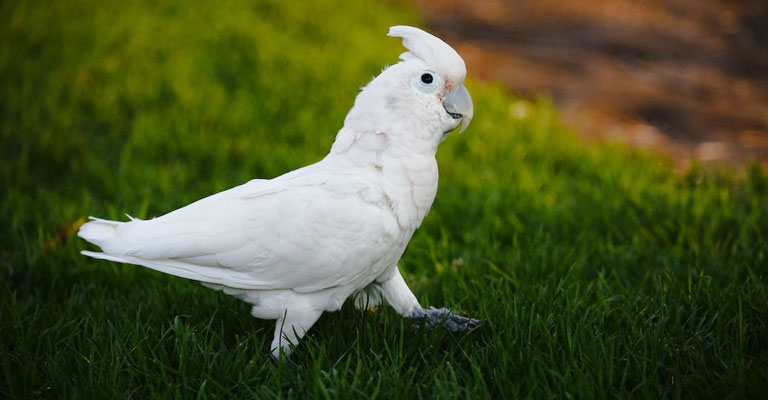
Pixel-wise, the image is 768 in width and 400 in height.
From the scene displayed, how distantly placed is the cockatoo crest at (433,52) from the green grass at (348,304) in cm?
93

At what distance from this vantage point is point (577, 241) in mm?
3498

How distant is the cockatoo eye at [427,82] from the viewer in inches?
91.5

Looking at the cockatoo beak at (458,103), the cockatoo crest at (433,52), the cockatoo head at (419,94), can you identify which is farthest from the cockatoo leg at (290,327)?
the cockatoo crest at (433,52)

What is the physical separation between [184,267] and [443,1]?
291 inches

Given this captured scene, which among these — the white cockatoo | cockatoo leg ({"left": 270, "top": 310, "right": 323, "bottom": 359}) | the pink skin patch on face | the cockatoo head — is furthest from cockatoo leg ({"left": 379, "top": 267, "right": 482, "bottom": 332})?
the pink skin patch on face

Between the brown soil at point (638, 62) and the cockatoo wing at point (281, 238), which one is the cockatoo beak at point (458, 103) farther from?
the brown soil at point (638, 62)

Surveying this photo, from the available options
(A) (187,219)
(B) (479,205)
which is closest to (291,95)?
(B) (479,205)

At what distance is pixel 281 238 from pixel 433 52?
33.8 inches

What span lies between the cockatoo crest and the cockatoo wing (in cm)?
50

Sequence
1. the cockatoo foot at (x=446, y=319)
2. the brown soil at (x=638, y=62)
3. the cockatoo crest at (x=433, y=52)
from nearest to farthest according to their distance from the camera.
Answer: the cockatoo crest at (x=433, y=52) → the cockatoo foot at (x=446, y=319) → the brown soil at (x=638, y=62)

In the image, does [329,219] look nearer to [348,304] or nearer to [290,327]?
[290,327]

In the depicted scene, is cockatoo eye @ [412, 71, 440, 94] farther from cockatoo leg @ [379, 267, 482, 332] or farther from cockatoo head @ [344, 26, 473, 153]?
cockatoo leg @ [379, 267, 482, 332]

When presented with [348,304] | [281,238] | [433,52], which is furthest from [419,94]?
[348,304]

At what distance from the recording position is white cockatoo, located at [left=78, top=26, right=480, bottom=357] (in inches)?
89.8
